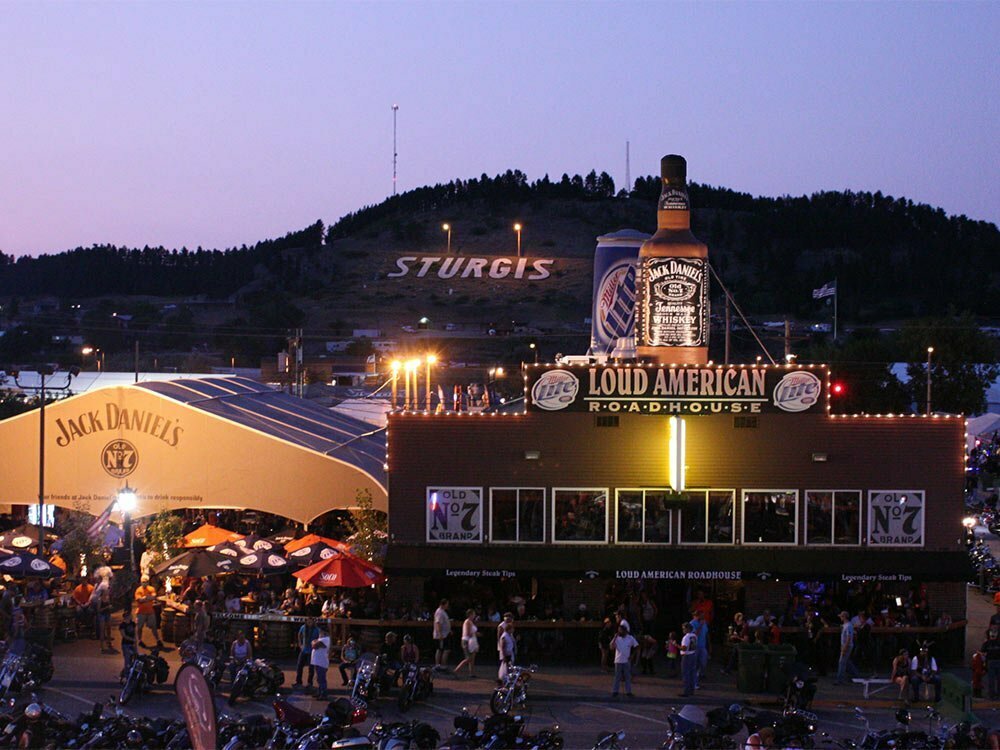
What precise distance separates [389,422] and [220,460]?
7.75m

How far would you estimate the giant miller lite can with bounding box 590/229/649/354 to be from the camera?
31312 millimetres

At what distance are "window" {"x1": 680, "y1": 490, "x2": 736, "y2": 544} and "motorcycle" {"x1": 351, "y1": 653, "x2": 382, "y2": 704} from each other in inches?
299

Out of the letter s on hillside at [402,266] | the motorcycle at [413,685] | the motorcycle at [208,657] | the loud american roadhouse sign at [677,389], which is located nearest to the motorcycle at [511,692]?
the motorcycle at [413,685]

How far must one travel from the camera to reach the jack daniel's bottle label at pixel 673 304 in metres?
26.2

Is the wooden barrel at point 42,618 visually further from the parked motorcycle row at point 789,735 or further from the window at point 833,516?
the window at point 833,516

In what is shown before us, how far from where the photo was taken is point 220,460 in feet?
101

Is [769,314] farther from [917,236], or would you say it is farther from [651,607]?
[651,607]

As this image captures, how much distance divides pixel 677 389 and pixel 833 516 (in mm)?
4121

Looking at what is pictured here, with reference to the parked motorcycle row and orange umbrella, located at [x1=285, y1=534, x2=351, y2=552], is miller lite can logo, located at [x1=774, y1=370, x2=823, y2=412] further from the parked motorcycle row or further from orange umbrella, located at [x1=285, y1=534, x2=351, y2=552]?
orange umbrella, located at [x1=285, y1=534, x2=351, y2=552]

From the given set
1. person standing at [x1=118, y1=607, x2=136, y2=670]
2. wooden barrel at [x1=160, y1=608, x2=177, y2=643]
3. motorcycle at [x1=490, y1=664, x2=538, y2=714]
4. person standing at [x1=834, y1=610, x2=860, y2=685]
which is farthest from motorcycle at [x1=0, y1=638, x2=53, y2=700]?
person standing at [x1=834, y1=610, x2=860, y2=685]

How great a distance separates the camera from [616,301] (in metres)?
31.4

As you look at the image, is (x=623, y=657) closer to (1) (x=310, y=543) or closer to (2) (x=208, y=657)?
(2) (x=208, y=657)

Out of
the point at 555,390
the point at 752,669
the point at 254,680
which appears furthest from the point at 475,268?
the point at 254,680

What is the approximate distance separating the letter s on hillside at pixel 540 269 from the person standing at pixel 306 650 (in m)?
103
